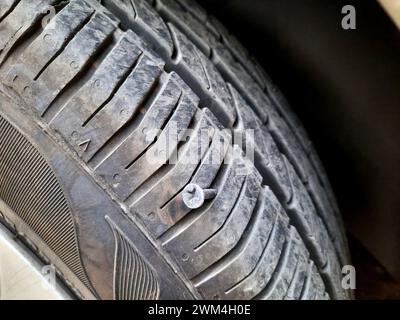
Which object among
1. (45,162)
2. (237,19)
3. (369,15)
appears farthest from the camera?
(237,19)

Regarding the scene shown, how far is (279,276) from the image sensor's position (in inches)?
35.8

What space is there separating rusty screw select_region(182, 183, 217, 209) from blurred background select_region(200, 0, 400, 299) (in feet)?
1.28

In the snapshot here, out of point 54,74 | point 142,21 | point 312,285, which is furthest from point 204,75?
point 312,285

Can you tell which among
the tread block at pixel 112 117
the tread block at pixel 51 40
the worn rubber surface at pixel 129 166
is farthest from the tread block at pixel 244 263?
the tread block at pixel 51 40

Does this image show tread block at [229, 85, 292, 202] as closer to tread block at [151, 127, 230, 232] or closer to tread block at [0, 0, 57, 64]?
tread block at [151, 127, 230, 232]

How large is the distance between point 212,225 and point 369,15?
0.43 metres

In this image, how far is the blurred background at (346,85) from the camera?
3.34 feet

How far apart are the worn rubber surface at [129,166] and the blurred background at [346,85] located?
0.19m

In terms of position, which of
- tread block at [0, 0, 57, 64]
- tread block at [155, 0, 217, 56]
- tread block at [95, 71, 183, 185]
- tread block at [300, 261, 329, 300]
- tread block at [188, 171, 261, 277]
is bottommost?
tread block at [300, 261, 329, 300]

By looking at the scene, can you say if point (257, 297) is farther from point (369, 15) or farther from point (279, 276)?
point (369, 15)

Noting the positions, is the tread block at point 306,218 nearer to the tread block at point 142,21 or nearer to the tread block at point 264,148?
the tread block at point 264,148

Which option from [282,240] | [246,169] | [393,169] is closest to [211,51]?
[246,169]

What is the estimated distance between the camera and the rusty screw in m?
0.83

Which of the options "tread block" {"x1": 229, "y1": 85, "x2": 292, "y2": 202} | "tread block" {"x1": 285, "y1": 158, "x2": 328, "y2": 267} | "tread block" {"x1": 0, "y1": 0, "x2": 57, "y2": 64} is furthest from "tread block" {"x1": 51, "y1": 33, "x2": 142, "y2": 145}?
"tread block" {"x1": 285, "y1": 158, "x2": 328, "y2": 267}
